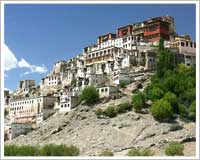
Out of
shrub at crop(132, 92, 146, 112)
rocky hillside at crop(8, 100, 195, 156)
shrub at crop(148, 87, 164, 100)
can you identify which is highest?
shrub at crop(148, 87, 164, 100)

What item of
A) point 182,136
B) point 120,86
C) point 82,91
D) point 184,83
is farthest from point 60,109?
point 182,136

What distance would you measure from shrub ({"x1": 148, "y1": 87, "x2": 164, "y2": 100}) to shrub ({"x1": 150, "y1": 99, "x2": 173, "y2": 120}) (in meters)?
0.84

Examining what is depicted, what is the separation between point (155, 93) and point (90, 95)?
2.96m

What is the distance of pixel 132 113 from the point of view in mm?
20531

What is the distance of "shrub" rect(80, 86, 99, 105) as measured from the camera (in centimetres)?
2247

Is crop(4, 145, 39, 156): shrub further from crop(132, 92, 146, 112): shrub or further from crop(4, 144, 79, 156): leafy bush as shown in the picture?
crop(132, 92, 146, 112): shrub

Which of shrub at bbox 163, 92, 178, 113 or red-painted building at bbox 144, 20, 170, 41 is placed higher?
red-painted building at bbox 144, 20, 170, 41

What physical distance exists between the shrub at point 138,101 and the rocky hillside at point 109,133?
0.92 feet

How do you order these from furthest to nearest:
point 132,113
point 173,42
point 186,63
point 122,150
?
1. point 173,42
2. point 186,63
3. point 132,113
4. point 122,150

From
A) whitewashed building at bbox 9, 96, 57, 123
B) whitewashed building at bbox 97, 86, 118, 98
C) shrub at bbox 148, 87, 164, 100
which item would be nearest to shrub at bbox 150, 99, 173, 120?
shrub at bbox 148, 87, 164, 100

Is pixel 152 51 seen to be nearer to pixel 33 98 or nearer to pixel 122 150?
pixel 33 98

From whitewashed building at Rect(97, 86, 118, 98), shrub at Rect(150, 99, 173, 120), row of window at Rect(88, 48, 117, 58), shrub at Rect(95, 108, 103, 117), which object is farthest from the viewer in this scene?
row of window at Rect(88, 48, 117, 58)

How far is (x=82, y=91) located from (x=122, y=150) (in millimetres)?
6268

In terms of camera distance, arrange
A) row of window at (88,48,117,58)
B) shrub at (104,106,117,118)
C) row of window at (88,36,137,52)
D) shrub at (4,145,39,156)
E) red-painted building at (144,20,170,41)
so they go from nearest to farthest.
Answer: shrub at (4,145,39,156), shrub at (104,106,117,118), row of window at (88,48,117,58), red-painted building at (144,20,170,41), row of window at (88,36,137,52)
